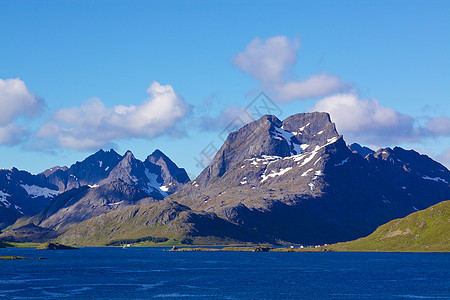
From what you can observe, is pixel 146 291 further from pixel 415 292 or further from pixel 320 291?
pixel 415 292

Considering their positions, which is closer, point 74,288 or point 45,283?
point 74,288

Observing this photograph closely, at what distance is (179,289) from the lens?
172m

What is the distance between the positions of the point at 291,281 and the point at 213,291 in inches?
1495

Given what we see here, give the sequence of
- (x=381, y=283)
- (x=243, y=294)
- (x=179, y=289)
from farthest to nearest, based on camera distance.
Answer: (x=381, y=283) → (x=179, y=289) → (x=243, y=294)

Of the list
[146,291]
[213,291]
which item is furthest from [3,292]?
[213,291]

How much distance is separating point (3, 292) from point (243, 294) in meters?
66.6

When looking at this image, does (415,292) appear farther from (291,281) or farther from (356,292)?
(291,281)

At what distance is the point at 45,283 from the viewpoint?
190 meters

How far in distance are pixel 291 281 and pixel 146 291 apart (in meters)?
52.6

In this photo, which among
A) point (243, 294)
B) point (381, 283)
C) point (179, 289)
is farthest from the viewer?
point (381, 283)

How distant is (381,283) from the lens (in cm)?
18888

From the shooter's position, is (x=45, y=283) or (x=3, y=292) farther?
(x=45, y=283)

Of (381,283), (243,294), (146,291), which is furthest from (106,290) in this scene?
(381,283)

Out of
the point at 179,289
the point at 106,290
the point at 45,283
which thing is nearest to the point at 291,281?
the point at 179,289
